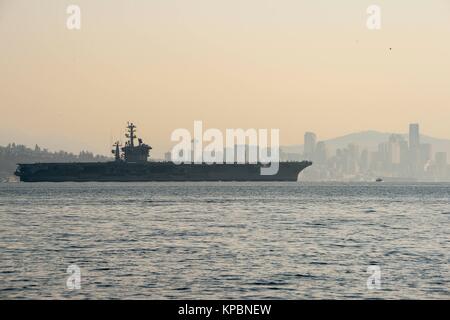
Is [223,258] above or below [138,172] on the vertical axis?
below

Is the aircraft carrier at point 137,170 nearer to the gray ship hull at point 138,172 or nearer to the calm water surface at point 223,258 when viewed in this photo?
the gray ship hull at point 138,172

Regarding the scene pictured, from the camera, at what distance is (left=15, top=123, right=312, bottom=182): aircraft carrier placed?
164000 mm

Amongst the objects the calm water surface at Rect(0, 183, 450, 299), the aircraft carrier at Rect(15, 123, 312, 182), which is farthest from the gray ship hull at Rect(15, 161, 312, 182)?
the calm water surface at Rect(0, 183, 450, 299)

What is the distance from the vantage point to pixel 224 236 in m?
39.8

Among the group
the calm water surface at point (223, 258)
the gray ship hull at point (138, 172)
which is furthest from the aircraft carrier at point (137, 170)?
the calm water surface at point (223, 258)

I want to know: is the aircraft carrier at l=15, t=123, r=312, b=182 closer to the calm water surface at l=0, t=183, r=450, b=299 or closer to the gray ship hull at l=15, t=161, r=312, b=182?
the gray ship hull at l=15, t=161, r=312, b=182

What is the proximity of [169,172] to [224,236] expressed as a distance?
127647 millimetres

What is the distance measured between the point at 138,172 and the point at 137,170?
0.51 metres

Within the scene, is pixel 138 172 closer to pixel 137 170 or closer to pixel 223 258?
pixel 137 170

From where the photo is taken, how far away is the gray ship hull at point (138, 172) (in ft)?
538

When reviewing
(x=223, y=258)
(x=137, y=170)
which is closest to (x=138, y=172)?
(x=137, y=170)

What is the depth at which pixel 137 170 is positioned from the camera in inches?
6575

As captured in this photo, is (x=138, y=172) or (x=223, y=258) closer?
(x=223, y=258)
